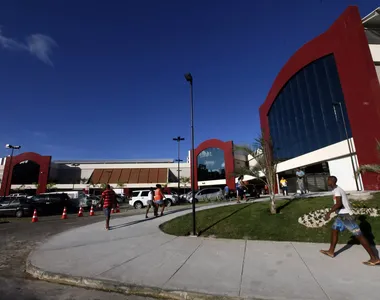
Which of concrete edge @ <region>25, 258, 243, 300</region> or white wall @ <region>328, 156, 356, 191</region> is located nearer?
concrete edge @ <region>25, 258, 243, 300</region>

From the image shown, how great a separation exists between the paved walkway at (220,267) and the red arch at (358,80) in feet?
45.2

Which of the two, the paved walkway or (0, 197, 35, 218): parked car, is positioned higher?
(0, 197, 35, 218): parked car

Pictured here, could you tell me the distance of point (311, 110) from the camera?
2339 centimetres

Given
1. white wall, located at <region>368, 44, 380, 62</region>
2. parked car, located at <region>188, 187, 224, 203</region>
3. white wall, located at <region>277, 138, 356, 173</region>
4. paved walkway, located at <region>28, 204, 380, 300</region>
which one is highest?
white wall, located at <region>368, 44, 380, 62</region>

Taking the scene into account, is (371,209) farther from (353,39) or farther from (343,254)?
(353,39)

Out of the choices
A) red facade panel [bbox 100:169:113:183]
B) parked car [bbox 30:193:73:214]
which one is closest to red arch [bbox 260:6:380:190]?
parked car [bbox 30:193:73:214]

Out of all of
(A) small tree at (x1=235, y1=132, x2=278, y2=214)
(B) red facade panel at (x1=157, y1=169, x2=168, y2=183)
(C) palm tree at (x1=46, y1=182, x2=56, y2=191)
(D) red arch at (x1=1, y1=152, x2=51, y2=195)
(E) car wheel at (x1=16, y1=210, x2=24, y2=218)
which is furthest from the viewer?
(B) red facade panel at (x1=157, y1=169, x2=168, y2=183)

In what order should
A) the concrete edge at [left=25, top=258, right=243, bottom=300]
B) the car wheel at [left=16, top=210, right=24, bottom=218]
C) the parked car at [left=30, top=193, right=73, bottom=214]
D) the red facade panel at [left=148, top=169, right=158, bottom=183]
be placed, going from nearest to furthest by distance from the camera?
1. the concrete edge at [left=25, top=258, right=243, bottom=300]
2. the car wheel at [left=16, top=210, right=24, bottom=218]
3. the parked car at [left=30, top=193, right=73, bottom=214]
4. the red facade panel at [left=148, top=169, right=158, bottom=183]

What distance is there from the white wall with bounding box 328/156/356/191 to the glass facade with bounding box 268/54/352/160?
1793mm

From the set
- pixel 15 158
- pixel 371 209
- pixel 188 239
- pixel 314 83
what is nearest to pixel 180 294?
pixel 188 239

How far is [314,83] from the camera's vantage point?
2303 cm

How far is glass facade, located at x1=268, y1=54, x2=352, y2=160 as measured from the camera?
1998 cm

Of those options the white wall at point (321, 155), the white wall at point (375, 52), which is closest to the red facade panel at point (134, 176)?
the white wall at point (321, 155)

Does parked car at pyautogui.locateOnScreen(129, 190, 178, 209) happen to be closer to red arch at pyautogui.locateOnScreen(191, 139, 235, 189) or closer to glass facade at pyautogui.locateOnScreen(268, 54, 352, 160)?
glass facade at pyautogui.locateOnScreen(268, 54, 352, 160)
